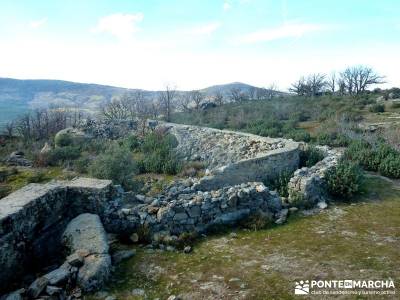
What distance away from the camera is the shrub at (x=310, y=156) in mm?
11439

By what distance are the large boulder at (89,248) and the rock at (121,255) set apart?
386 millimetres

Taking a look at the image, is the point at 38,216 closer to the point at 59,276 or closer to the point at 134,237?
the point at 59,276

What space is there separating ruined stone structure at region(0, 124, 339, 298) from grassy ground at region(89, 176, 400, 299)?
0.43 m

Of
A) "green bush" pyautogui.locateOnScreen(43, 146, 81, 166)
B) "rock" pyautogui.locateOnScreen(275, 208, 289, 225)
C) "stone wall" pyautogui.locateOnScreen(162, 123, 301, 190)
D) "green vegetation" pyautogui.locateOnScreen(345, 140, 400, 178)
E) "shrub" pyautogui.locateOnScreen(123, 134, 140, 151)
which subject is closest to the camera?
"rock" pyautogui.locateOnScreen(275, 208, 289, 225)

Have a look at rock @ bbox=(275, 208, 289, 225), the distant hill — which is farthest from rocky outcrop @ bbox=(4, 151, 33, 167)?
the distant hill

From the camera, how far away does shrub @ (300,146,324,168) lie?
11.4 meters

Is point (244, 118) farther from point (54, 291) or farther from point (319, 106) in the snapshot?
point (54, 291)

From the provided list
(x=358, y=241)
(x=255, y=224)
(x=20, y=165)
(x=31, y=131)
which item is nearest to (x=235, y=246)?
(x=255, y=224)

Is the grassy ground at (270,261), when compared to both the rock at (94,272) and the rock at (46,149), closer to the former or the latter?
the rock at (94,272)

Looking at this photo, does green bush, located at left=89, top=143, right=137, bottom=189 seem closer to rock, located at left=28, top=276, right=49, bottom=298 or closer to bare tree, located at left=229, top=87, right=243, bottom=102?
rock, located at left=28, top=276, right=49, bottom=298

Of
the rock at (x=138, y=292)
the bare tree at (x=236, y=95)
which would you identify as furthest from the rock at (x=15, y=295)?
the bare tree at (x=236, y=95)

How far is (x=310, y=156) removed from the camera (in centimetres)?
1162

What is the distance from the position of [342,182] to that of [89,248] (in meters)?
6.26

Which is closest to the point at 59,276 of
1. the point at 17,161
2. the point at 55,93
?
the point at 17,161
